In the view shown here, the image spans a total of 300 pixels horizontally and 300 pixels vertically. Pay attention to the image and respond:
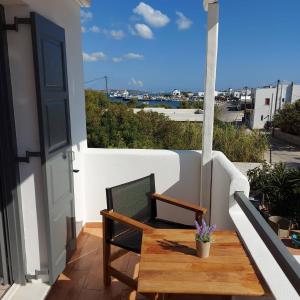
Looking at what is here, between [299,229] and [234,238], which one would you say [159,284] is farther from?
[299,229]

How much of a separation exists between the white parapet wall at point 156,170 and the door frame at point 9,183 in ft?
3.88

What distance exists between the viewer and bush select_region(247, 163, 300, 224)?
14.2 ft

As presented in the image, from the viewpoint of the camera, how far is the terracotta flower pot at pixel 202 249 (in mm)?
1504

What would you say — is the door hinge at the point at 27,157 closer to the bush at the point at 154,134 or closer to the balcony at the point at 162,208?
the balcony at the point at 162,208

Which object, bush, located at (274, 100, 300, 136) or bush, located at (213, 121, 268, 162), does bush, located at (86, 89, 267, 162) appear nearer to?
bush, located at (213, 121, 268, 162)

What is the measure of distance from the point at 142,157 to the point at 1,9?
1889 millimetres

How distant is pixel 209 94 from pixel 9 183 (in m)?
1.93

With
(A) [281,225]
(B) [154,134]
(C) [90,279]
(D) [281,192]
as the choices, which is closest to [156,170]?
(C) [90,279]

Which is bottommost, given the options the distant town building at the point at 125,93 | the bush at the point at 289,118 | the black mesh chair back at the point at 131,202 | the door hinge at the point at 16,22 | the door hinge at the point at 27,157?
→ the bush at the point at 289,118

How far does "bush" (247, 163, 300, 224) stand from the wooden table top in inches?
118

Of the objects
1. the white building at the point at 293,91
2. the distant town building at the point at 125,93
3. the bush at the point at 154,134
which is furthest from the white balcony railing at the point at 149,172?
the white building at the point at 293,91

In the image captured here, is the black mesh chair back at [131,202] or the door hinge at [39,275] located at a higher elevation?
the black mesh chair back at [131,202]

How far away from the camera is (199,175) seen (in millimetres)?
3180

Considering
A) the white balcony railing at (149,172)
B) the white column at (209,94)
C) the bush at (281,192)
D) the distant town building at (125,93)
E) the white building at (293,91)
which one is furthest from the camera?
the white building at (293,91)
